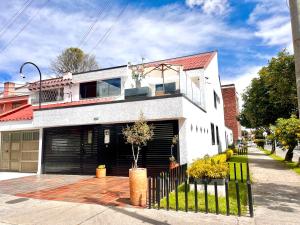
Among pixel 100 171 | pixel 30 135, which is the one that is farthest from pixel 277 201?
pixel 30 135

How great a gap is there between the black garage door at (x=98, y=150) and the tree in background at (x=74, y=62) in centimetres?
2905

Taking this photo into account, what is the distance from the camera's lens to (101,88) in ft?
56.3

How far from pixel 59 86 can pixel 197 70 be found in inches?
423

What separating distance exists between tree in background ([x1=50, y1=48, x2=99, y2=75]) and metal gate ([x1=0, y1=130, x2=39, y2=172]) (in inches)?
1036

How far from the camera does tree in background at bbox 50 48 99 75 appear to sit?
42.4 meters

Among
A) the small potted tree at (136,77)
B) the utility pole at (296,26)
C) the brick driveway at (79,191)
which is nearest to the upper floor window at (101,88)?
the small potted tree at (136,77)

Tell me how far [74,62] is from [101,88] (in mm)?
29015

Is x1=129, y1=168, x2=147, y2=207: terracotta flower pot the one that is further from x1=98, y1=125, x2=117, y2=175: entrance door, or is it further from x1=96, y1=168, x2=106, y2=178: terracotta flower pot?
x1=98, y1=125, x2=117, y2=175: entrance door

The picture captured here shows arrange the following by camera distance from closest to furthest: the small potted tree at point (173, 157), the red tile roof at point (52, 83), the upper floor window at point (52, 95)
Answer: the small potted tree at point (173, 157) < the red tile roof at point (52, 83) < the upper floor window at point (52, 95)

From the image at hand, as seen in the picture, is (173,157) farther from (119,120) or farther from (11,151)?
(11,151)

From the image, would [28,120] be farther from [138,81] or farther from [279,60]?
[279,60]

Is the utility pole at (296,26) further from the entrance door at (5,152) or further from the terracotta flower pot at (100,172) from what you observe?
the entrance door at (5,152)

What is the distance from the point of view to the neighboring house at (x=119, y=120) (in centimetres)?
1227

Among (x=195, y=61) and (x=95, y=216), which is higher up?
(x=195, y=61)
